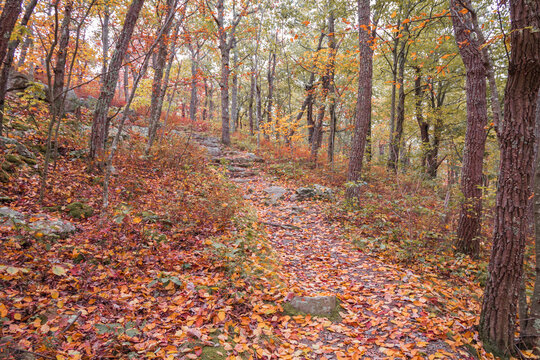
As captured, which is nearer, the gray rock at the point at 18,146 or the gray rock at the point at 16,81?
the gray rock at the point at 18,146

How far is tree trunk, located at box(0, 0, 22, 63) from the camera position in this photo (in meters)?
3.53

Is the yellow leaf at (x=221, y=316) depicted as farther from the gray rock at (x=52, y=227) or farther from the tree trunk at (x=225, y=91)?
the tree trunk at (x=225, y=91)

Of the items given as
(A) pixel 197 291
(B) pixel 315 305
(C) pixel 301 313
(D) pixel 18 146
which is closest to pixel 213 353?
(A) pixel 197 291

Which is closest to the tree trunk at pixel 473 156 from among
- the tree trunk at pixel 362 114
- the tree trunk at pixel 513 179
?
the tree trunk at pixel 513 179

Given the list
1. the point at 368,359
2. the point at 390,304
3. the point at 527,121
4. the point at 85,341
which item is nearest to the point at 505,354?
the point at 390,304

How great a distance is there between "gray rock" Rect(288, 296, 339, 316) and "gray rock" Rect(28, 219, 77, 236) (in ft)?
12.6

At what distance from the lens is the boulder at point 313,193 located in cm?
966

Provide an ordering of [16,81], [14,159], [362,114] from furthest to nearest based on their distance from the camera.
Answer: [16,81]
[362,114]
[14,159]

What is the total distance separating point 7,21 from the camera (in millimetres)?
3574

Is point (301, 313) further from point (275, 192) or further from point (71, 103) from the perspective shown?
point (71, 103)

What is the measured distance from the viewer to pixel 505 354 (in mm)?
3037

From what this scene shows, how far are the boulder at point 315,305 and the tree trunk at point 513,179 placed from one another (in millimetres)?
1753

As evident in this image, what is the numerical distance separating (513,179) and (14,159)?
864 cm

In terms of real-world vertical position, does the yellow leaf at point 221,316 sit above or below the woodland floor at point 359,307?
above
